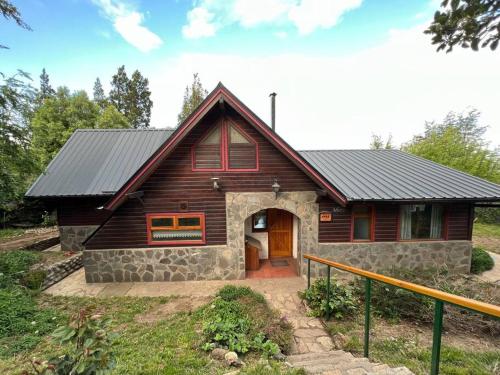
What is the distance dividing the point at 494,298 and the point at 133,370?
8.40 metres

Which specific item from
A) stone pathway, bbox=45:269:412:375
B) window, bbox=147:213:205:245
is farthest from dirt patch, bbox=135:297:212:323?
window, bbox=147:213:205:245

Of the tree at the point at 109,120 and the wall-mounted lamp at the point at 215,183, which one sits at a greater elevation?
the tree at the point at 109,120

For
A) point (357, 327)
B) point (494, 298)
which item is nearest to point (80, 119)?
point (357, 327)

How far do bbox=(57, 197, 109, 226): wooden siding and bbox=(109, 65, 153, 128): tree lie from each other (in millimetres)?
25270

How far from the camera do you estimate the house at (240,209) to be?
22.5 ft

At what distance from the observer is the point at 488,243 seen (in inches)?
460

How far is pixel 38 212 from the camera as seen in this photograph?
1518cm

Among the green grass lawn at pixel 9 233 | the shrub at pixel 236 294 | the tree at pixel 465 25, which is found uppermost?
the tree at pixel 465 25

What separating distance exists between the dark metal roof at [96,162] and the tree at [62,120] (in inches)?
385

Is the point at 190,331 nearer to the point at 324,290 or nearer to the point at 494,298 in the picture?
the point at 324,290

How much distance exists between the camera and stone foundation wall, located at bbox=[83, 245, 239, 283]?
6930 millimetres

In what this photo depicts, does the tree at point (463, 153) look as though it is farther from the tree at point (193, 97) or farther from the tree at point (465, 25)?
the tree at point (193, 97)

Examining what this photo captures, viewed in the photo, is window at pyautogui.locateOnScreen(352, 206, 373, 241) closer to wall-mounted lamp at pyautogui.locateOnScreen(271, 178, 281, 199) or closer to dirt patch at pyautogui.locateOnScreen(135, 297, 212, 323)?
wall-mounted lamp at pyautogui.locateOnScreen(271, 178, 281, 199)

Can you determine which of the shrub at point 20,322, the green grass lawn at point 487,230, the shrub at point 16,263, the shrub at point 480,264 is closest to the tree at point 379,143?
the green grass lawn at point 487,230
